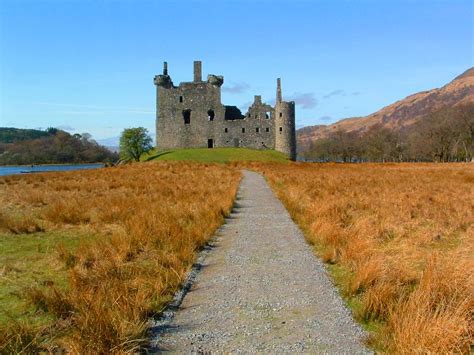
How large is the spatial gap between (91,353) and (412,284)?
415 cm

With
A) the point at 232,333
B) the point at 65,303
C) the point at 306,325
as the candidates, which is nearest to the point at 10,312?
the point at 65,303

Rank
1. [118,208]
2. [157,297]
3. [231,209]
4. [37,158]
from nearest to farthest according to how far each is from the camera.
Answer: [157,297] → [118,208] → [231,209] → [37,158]

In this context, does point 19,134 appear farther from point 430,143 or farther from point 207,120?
point 430,143

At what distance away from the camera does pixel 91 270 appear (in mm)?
6438

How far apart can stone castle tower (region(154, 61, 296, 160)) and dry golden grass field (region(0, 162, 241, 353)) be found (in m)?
47.0

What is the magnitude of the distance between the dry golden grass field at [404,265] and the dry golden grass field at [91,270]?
2.29 meters

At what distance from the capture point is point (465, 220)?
10.9m

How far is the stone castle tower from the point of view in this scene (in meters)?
60.2

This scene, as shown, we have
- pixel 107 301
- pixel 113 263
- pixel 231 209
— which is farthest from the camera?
pixel 231 209

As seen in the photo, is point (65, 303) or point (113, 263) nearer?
point (65, 303)

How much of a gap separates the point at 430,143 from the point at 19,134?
167 meters

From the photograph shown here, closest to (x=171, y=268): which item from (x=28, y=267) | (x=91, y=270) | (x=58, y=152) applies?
(x=91, y=270)

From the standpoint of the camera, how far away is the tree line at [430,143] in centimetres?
6402

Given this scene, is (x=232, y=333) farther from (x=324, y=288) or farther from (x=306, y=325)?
(x=324, y=288)
